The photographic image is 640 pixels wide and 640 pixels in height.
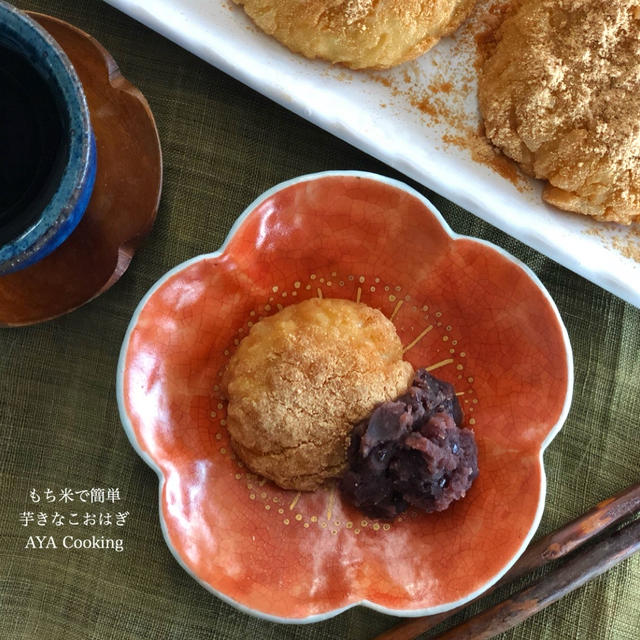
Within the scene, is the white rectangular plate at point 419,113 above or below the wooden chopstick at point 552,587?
above

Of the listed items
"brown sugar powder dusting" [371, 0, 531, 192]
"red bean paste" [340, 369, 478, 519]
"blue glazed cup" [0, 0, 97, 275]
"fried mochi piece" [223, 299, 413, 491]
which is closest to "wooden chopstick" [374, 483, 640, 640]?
"red bean paste" [340, 369, 478, 519]

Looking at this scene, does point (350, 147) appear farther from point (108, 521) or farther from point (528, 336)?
point (108, 521)

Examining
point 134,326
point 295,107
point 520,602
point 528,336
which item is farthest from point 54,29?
point 520,602

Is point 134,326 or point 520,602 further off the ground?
point 134,326

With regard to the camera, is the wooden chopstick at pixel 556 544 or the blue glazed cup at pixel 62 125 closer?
the blue glazed cup at pixel 62 125

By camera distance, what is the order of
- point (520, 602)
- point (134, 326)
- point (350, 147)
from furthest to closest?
point (350, 147) < point (520, 602) < point (134, 326)

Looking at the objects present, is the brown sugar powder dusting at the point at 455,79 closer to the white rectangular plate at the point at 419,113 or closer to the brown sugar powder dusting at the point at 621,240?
the white rectangular plate at the point at 419,113

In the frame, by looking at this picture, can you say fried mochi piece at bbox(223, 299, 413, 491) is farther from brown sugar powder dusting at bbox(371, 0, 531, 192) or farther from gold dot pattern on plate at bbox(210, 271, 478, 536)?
brown sugar powder dusting at bbox(371, 0, 531, 192)

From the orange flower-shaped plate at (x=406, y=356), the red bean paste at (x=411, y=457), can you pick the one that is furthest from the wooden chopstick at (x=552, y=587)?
the red bean paste at (x=411, y=457)

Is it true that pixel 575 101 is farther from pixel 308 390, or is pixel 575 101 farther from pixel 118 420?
pixel 118 420
